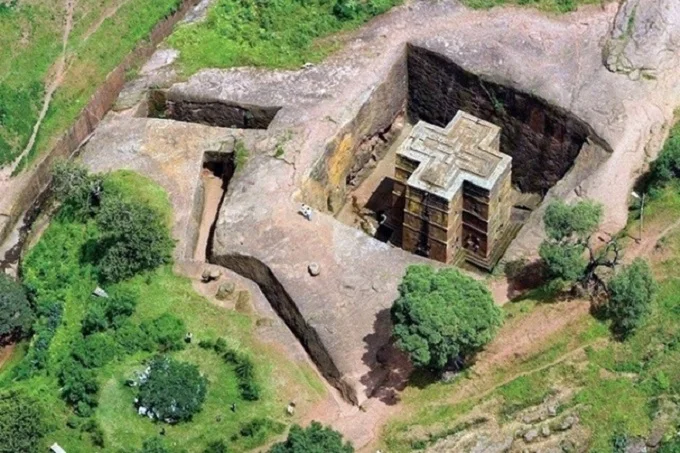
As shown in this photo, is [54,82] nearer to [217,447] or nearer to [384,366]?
[217,447]

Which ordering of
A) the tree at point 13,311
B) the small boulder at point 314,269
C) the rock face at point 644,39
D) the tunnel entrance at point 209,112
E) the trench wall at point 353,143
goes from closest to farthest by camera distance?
the small boulder at point 314,269 < the tree at point 13,311 < the trench wall at point 353,143 < the rock face at point 644,39 < the tunnel entrance at point 209,112

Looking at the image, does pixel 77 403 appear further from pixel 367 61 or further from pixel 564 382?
pixel 367 61

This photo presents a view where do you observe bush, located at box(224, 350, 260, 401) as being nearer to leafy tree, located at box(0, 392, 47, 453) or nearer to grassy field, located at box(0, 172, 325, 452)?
grassy field, located at box(0, 172, 325, 452)

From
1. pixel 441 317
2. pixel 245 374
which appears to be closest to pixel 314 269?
pixel 245 374

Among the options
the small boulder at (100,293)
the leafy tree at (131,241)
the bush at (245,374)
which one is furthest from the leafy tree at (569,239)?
the small boulder at (100,293)

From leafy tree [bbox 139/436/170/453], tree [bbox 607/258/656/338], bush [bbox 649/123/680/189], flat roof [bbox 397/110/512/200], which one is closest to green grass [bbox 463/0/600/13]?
flat roof [bbox 397/110/512/200]

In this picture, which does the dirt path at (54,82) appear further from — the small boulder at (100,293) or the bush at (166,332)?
the bush at (166,332)
